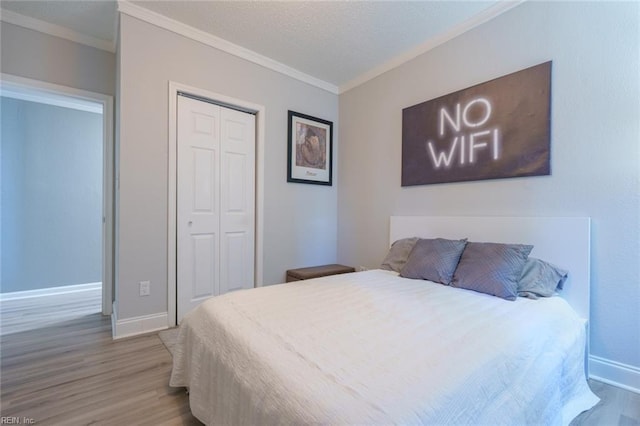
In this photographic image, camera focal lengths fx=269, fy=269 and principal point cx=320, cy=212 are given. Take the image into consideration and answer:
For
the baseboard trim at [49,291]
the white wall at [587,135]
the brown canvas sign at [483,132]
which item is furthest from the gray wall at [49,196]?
the white wall at [587,135]

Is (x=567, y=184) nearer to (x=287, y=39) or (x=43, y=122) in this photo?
(x=287, y=39)

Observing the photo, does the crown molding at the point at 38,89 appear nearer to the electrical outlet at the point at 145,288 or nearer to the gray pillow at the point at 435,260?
the electrical outlet at the point at 145,288

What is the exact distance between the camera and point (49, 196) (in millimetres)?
3371

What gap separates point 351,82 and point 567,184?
2.51 metres

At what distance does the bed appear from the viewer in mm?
757

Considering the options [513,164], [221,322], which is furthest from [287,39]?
[221,322]

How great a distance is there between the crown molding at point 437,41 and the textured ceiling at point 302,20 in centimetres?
4

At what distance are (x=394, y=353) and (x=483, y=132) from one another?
2006mm

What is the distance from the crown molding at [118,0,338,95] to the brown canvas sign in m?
1.35

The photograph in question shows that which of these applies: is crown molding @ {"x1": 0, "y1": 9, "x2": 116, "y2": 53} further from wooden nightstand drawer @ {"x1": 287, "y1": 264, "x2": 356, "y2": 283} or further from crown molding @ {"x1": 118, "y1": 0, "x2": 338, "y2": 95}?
wooden nightstand drawer @ {"x1": 287, "y1": 264, "x2": 356, "y2": 283}

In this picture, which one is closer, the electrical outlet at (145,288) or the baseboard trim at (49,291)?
the electrical outlet at (145,288)

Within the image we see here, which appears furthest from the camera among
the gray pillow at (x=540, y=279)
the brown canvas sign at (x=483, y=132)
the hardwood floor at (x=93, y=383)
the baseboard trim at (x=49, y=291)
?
the baseboard trim at (x=49, y=291)

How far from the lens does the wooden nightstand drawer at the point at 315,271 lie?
115 inches

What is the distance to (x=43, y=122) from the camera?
3301 mm
